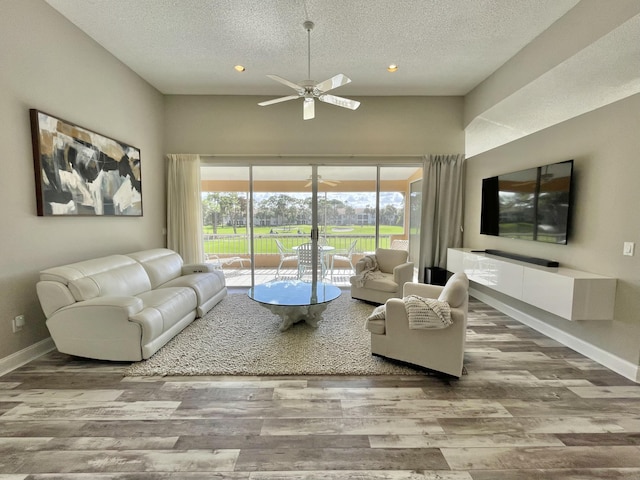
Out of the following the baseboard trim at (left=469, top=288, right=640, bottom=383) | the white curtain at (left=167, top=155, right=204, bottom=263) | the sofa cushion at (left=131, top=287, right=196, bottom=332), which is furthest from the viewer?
the white curtain at (left=167, top=155, right=204, bottom=263)

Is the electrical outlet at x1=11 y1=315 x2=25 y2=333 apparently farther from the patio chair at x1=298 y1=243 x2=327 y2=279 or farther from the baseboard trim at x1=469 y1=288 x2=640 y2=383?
the baseboard trim at x1=469 y1=288 x2=640 y2=383

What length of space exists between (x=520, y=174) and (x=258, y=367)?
3.82 meters

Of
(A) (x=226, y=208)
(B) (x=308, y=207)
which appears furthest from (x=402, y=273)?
(A) (x=226, y=208)

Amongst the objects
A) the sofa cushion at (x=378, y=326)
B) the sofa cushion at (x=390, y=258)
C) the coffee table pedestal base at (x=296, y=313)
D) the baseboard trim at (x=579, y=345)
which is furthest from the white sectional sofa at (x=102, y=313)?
the baseboard trim at (x=579, y=345)

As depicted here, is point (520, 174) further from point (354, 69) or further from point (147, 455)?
point (147, 455)

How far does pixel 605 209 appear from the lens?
254cm

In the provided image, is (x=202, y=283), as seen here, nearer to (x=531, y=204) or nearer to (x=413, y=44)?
(x=413, y=44)

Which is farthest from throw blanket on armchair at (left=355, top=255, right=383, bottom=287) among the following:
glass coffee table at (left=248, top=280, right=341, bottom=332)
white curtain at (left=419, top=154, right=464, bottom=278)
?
white curtain at (left=419, top=154, right=464, bottom=278)

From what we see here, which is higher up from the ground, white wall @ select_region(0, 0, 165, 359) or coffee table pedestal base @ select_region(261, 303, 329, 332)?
white wall @ select_region(0, 0, 165, 359)

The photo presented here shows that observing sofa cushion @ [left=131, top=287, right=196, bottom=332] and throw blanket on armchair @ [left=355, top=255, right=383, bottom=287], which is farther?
throw blanket on armchair @ [left=355, top=255, right=383, bottom=287]

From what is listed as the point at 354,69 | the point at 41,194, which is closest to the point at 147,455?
the point at 41,194

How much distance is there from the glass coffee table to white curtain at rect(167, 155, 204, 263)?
2.03 m

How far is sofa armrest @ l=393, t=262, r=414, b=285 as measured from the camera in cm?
392

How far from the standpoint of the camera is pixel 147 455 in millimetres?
1552
